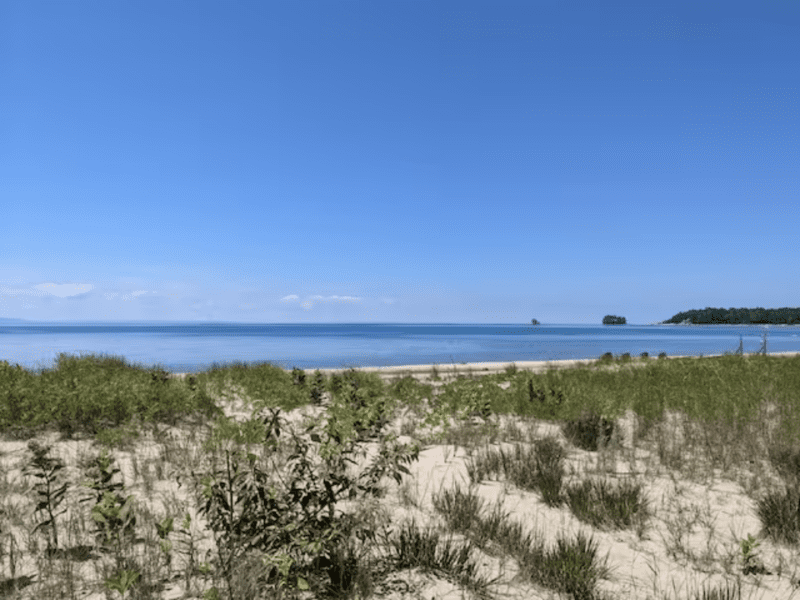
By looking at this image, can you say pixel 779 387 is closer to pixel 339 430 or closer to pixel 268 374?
pixel 339 430

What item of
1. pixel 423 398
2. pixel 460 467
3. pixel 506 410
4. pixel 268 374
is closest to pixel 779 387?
pixel 506 410

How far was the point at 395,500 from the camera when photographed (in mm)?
5055

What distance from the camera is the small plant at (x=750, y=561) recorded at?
3.56 metres

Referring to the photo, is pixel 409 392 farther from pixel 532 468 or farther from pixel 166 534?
pixel 166 534

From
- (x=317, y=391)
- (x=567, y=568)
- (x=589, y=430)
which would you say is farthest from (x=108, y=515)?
(x=317, y=391)

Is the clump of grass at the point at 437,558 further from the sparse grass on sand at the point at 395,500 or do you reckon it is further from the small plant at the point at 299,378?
the small plant at the point at 299,378

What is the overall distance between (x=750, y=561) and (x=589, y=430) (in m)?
3.62

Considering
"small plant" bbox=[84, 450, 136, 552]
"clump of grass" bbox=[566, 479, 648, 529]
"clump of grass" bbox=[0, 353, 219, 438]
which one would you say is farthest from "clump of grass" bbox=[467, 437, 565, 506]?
"clump of grass" bbox=[0, 353, 219, 438]

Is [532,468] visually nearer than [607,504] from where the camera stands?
No

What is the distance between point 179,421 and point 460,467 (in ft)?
16.3

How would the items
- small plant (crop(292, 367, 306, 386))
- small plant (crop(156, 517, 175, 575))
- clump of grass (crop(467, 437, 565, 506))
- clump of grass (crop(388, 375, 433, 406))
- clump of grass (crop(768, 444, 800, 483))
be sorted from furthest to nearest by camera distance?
small plant (crop(292, 367, 306, 386)), clump of grass (crop(388, 375, 433, 406)), clump of grass (crop(768, 444, 800, 483)), clump of grass (crop(467, 437, 565, 506)), small plant (crop(156, 517, 175, 575))

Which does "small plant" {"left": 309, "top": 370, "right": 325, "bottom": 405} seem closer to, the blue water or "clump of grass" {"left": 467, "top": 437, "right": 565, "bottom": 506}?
"clump of grass" {"left": 467, "top": 437, "right": 565, "bottom": 506}

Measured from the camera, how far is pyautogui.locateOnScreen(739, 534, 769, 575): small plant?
3557mm

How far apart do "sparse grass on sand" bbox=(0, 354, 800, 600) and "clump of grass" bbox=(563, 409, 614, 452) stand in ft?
0.10
